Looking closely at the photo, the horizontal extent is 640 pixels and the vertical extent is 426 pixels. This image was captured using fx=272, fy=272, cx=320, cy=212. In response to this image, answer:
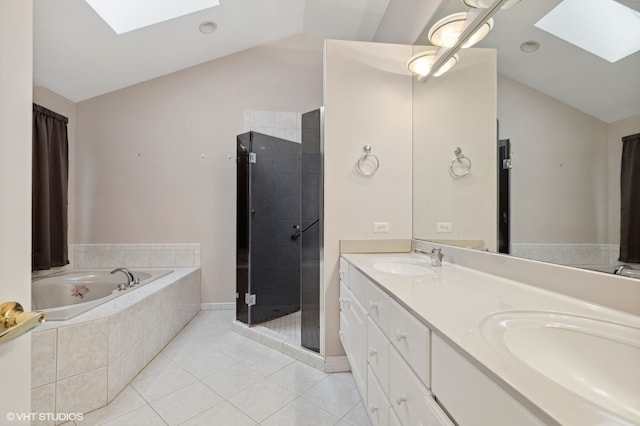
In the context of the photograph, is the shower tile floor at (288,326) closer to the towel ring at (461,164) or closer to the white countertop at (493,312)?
the white countertop at (493,312)

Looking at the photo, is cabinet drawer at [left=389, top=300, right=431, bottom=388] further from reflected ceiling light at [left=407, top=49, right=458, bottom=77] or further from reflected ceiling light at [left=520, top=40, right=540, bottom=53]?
reflected ceiling light at [left=407, top=49, right=458, bottom=77]

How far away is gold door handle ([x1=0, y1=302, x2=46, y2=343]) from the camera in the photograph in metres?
0.44

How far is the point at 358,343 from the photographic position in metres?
1.42

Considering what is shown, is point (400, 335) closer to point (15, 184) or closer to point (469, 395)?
point (469, 395)

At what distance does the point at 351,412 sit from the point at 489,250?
1.18 m

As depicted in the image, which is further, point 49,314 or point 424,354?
point 49,314

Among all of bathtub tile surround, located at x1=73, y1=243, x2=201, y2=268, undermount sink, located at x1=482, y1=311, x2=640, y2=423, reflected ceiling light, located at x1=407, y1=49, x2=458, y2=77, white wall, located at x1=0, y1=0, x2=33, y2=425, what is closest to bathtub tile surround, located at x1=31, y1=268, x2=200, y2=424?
bathtub tile surround, located at x1=73, y1=243, x2=201, y2=268

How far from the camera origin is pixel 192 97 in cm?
314

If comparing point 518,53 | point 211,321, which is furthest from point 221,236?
point 518,53

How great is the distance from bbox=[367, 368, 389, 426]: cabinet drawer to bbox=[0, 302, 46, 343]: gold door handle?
1.04m

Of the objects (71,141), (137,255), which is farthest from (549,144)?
(71,141)

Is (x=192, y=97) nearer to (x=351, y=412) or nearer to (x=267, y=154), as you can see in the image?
(x=267, y=154)

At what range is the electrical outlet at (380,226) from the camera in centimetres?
199

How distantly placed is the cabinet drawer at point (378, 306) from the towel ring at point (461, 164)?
92cm
